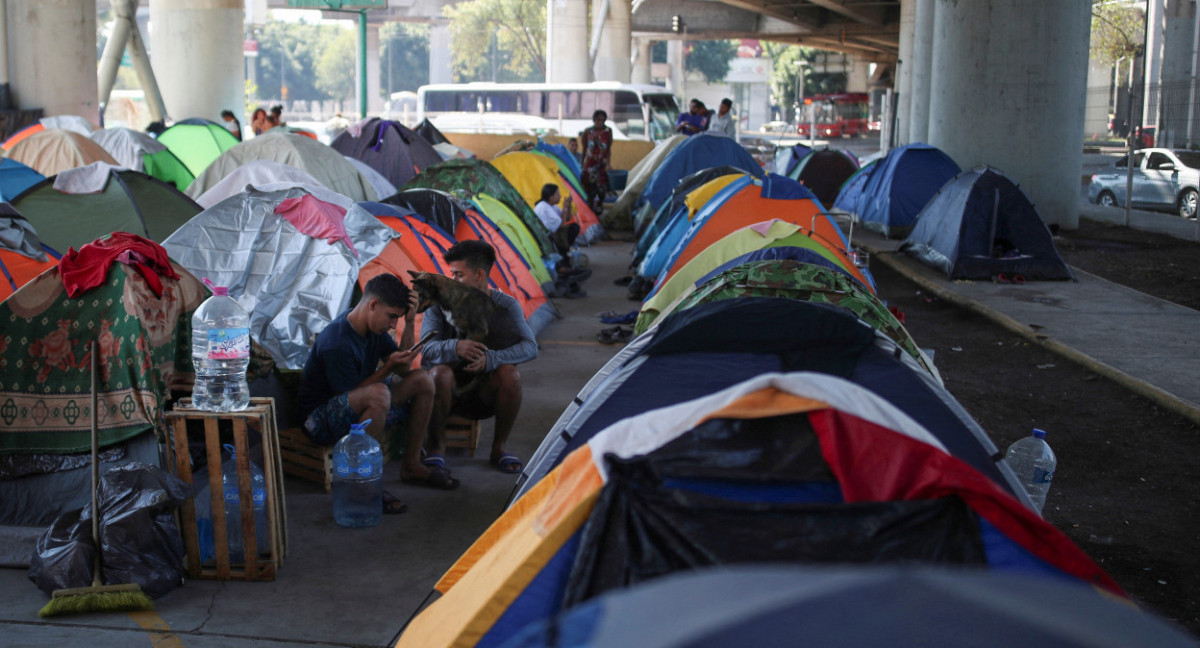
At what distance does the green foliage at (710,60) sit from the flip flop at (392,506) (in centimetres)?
9340

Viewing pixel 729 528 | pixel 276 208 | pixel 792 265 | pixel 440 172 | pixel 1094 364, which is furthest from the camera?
pixel 440 172

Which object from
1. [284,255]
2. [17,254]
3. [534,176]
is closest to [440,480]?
[284,255]

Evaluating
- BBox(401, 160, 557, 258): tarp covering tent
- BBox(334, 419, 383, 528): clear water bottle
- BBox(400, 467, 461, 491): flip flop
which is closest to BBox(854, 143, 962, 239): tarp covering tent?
BBox(401, 160, 557, 258): tarp covering tent

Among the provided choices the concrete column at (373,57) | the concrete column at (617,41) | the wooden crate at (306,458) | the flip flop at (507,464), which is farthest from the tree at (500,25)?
the wooden crate at (306,458)

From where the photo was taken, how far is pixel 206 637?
3877 millimetres

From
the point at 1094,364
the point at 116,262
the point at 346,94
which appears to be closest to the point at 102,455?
the point at 116,262

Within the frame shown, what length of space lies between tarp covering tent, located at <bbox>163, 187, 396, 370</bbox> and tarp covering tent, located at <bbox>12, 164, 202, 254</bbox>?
170cm

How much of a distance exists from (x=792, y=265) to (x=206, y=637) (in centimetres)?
362

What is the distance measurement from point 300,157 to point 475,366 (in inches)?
305

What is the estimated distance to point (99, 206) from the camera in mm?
9102

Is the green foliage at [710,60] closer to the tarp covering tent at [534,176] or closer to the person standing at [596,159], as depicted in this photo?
the person standing at [596,159]

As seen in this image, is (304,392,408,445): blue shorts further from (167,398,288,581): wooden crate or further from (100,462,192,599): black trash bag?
(100,462,192,599): black trash bag

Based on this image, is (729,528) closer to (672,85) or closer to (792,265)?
(792,265)

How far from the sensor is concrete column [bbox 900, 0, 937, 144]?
21.5 metres
